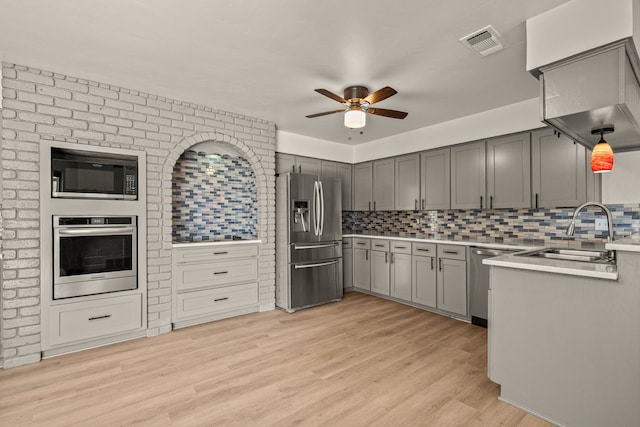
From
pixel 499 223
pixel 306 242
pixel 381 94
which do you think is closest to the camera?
pixel 381 94

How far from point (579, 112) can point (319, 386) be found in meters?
2.52

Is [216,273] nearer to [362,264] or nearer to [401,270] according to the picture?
[362,264]

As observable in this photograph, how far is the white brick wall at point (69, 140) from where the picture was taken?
9.02 ft

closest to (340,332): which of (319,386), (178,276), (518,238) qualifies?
(319,386)

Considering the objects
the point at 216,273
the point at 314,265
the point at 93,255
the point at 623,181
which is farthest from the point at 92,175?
the point at 623,181

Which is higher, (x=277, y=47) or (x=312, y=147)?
(x=277, y=47)

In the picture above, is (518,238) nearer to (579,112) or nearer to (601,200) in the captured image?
(601,200)

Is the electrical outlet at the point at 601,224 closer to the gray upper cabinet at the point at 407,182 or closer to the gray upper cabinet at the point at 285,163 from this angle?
the gray upper cabinet at the point at 407,182

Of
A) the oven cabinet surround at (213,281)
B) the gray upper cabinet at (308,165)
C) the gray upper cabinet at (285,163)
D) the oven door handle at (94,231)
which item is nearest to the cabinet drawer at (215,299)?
the oven cabinet surround at (213,281)

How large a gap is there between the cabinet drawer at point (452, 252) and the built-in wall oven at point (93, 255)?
361cm

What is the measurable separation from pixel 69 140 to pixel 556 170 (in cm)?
497

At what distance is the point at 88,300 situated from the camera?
307 centimetres

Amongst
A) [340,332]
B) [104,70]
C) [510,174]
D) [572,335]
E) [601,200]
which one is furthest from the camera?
[510,174]

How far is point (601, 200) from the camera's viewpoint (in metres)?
3.15
